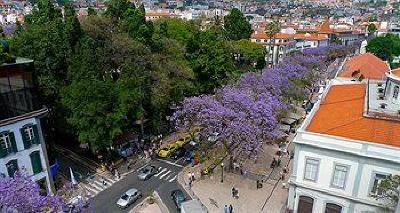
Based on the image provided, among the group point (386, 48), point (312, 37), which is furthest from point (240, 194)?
point (312, 37)

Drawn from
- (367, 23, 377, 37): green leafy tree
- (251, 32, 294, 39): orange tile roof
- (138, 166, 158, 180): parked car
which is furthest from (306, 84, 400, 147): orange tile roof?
(367, 23, 377, 37): green leafy tree

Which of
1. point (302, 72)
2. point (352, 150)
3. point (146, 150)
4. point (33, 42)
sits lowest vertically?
point (146, 150)

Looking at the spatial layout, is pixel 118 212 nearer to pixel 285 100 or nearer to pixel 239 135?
pixel 239 135

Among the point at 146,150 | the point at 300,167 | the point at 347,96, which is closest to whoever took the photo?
the point at 300,167

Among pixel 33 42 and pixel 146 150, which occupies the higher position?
pixel 33 42

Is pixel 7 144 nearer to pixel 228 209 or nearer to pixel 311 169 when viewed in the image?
pixel 228 209

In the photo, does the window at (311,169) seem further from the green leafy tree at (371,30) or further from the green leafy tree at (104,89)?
the green leafy tree at (371,30)

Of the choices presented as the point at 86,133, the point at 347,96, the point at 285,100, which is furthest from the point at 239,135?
the point at 285,100
